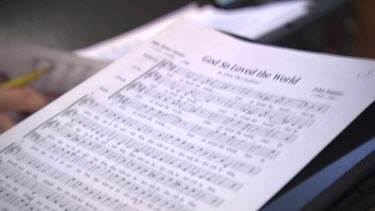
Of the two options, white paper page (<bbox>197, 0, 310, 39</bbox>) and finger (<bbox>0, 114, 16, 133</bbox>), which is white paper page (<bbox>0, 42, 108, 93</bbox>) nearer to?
finger (<bbox>0, 114, 16, 133</bbox>)

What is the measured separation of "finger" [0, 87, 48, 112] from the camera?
0.49 meters

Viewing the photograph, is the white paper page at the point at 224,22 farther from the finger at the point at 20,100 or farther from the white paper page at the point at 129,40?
the finger at the point at 20,100

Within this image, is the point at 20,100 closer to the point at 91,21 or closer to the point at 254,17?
the point at 91,21

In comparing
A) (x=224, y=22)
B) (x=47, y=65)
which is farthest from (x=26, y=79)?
(x=224, y=22)

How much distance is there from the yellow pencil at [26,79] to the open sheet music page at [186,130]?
11cm

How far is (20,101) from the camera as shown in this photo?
50cm

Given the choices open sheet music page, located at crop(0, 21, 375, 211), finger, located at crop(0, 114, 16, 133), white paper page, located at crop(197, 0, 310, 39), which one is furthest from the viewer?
white paper page, located at crop(197, 0, 310, 39)

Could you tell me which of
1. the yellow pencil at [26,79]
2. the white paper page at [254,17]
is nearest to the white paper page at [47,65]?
the yellow pencil at [26,79]

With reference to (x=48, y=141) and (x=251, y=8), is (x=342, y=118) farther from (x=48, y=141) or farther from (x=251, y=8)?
(x=251, y=8)

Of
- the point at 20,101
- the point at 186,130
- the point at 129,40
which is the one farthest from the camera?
the point at 129,40

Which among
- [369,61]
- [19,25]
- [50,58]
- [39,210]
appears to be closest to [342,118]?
[369,61]

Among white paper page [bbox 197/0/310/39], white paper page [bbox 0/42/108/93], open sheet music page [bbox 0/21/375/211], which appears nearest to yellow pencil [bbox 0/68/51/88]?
white paper page [bbox 0/42/108/93]

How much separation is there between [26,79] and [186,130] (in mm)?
259

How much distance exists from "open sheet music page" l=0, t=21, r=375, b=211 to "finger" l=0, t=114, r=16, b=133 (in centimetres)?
3
